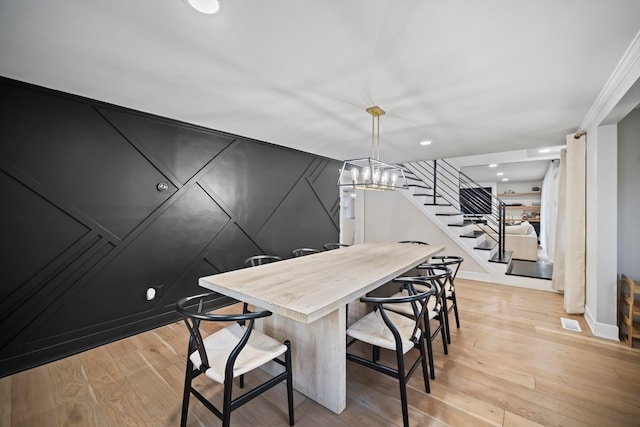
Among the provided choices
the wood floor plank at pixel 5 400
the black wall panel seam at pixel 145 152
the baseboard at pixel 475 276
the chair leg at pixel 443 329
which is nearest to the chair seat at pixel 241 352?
the wood floor plank at pixel 5 400

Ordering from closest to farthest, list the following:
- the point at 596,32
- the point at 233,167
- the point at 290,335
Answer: the point at 596,32 < the point at 290,335 < the point at 233,167

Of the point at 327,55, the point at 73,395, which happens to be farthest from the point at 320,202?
the point at 73,395

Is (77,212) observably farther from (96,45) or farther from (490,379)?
Result: (490,379)

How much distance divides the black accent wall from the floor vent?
154 inches

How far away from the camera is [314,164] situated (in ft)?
16.0

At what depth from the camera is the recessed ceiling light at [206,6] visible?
1254 mm

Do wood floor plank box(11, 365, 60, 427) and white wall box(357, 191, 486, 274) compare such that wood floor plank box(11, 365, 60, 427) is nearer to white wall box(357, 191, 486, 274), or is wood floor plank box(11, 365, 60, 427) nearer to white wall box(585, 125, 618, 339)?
white wall box(585, 125, 618, 339)

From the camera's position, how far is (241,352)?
1.45 meters

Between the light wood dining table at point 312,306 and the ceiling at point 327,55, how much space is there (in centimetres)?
151

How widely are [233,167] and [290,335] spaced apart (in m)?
2.47

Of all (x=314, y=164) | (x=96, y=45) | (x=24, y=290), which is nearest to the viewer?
(x=96, y=45)

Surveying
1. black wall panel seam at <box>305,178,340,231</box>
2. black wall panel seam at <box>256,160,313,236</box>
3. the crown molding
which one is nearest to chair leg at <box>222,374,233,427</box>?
black wall panel seam at <box>256,160,313,236</box>

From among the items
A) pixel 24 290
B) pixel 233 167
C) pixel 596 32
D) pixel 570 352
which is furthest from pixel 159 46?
pixel 570 352

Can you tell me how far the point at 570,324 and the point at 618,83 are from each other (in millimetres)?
2494
